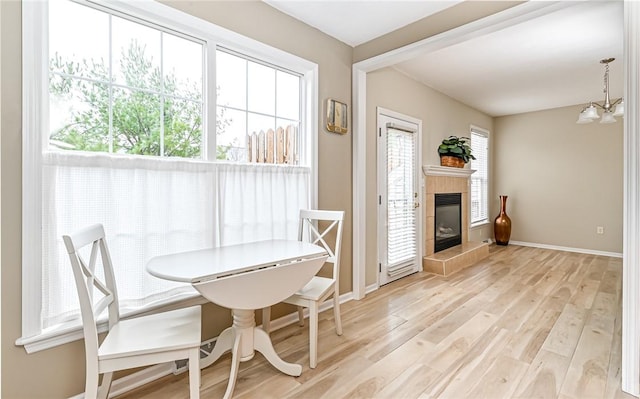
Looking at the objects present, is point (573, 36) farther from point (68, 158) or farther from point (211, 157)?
point (68, 158)

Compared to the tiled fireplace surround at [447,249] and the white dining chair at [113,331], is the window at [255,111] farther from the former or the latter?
the tiled fireplace surround at [447,249]

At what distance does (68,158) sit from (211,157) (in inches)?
29.1

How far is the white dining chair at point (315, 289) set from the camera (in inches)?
73.0

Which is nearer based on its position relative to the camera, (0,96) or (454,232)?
(0,96)

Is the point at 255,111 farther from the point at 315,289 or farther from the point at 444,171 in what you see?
the point at 444,171

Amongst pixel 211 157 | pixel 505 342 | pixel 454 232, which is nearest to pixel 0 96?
pixel 211 157

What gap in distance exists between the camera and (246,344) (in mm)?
1712

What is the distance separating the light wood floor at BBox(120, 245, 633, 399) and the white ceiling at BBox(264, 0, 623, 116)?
221 centimetres

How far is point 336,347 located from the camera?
2082 mm

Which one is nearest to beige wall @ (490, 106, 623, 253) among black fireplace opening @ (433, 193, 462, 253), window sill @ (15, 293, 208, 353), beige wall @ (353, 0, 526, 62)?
black fireplace opening @ (433, 193, 462, 253)

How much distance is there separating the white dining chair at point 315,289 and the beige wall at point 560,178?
471 centimetres

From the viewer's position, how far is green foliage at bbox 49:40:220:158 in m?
1.52

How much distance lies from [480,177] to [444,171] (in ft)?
6.01

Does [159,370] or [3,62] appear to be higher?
[3,62]
